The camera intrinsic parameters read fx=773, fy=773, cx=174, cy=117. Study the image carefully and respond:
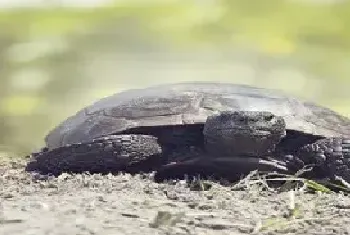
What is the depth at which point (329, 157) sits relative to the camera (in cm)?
407

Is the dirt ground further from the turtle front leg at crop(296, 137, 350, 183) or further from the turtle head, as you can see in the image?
the turtle front leg at crop(296, 137, 350, 183)

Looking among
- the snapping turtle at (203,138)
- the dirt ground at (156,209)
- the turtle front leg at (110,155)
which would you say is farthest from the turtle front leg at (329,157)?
the turtle front leg at (110,155)

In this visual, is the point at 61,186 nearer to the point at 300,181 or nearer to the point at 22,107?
the point at 300,181

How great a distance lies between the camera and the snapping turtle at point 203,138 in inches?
156

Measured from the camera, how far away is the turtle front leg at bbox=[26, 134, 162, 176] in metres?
4.09

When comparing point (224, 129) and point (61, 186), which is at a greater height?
point (224, 129)

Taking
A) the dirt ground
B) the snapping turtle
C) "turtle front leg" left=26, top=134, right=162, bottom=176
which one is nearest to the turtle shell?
the snapping turtle

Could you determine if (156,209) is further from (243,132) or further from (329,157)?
(329,157)

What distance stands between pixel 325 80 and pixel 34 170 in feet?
16.9

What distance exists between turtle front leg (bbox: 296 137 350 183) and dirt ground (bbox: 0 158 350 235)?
0.49 meters

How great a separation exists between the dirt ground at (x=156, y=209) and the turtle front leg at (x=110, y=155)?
0.75ft

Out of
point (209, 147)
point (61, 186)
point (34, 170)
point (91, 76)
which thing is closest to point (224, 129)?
point (209, 147)

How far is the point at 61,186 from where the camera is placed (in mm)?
3674

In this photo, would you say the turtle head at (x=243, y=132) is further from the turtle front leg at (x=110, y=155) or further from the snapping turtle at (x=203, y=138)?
the turtle front leg at (x=110, y=155)
